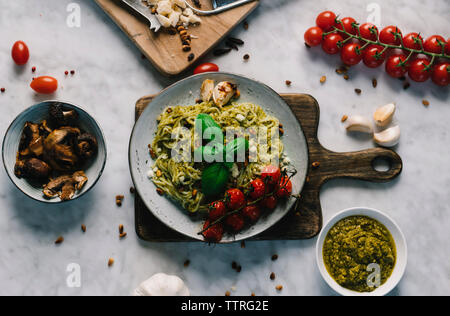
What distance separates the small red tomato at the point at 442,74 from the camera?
3428 millimetres

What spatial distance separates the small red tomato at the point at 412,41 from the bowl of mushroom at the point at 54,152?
2693 mm

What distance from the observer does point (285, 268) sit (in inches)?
138

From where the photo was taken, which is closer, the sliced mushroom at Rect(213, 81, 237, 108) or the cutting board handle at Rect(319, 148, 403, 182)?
the sliced mushroom at Rect(213, 81, 237, 108)

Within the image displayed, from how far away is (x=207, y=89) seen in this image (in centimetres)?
327

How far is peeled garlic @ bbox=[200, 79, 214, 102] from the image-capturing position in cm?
326

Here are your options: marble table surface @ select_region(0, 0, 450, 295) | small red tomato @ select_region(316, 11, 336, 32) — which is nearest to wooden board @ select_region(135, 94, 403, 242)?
marble table surface @ select_region(0, 0, 450, 295)

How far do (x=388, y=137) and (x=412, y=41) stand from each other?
850 mm

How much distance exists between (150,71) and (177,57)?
0.98ft

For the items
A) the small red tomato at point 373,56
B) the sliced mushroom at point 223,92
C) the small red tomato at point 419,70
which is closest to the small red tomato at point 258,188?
the sliced mushroom at point 223,92

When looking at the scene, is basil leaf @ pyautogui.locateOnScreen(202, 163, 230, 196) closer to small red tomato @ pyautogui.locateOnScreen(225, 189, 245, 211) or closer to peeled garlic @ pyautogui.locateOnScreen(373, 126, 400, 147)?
small red tomato @ pyautogui.locateOnScreen(225, 189, 245, 211)

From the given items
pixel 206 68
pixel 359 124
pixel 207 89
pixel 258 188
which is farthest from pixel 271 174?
pixel 206 68

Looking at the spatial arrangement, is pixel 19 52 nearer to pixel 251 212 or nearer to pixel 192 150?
pixel 192 150

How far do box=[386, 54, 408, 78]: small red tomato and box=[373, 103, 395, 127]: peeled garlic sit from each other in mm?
277

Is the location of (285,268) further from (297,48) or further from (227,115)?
(297,48)
